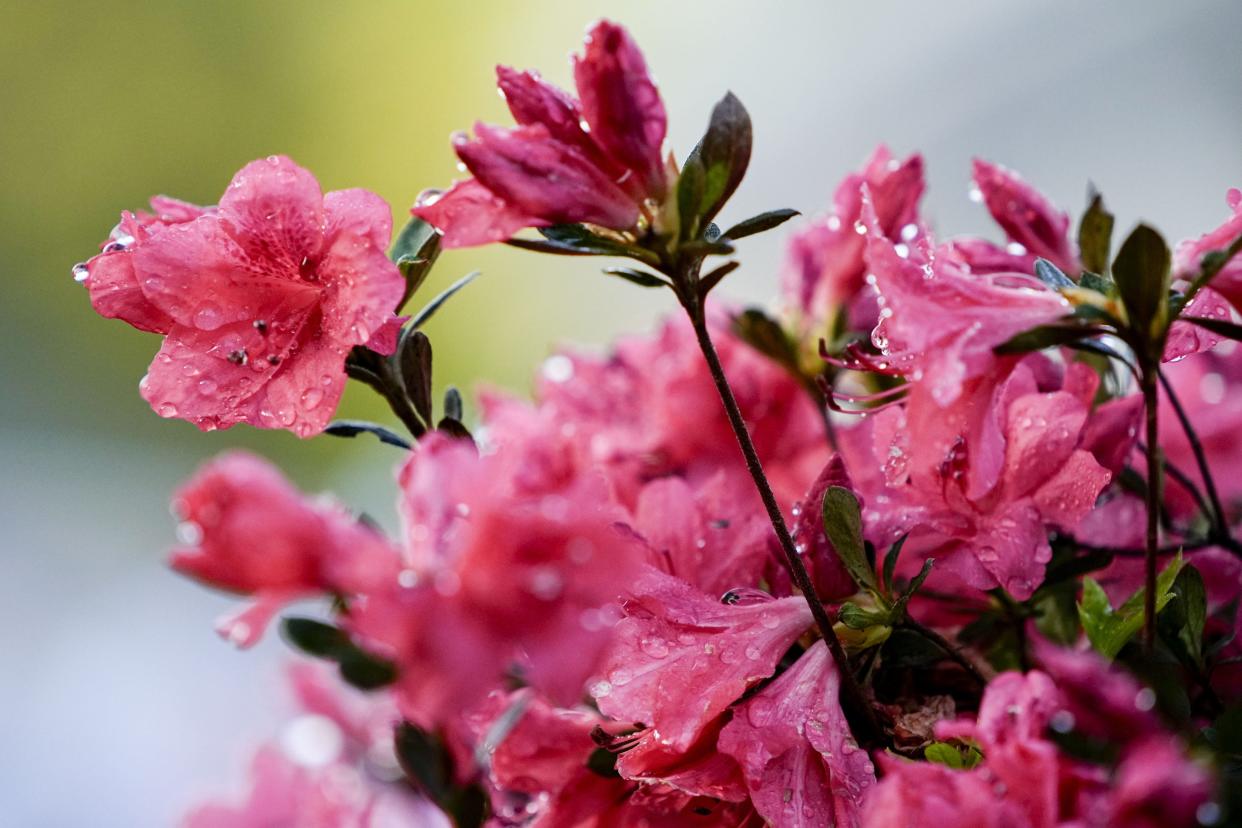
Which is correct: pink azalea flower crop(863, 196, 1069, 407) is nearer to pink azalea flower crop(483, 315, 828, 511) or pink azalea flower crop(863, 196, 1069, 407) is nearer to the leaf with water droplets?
the leaf with water droplets

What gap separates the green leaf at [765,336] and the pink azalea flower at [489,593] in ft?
1.47

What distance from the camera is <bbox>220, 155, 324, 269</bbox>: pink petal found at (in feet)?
1.73

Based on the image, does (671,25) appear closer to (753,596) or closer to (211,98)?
(211,98)

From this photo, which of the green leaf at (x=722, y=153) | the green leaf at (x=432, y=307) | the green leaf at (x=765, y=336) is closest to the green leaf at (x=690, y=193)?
the green leaf at (x=722, y=153)

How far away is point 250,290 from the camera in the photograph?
0.55 metres

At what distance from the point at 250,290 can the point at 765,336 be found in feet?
1.22

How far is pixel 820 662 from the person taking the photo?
19.9 inches

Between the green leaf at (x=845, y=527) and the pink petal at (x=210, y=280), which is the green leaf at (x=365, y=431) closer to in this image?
the pink petal at (x=210, y=280)

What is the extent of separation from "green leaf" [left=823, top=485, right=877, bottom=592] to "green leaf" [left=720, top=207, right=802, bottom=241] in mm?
115

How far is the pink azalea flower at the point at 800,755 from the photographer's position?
1.57 ft

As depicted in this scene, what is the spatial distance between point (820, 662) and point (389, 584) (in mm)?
222

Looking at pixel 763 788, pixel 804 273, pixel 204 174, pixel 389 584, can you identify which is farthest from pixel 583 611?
pixel 204 174

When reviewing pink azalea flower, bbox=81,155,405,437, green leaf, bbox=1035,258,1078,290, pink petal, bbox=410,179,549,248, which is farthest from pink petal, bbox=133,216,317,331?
green leaf, bbox=1035,258,1078,290

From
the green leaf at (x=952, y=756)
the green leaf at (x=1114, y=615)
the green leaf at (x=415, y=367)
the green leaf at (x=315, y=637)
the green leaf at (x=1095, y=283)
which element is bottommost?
the green leaf at (x=952, y=756)
